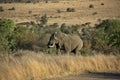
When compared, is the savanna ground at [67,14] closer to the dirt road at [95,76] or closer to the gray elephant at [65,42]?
the gray elephant at [65,42]

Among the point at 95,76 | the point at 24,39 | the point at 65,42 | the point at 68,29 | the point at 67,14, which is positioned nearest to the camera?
the point at 95,76

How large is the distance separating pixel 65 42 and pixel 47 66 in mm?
9413

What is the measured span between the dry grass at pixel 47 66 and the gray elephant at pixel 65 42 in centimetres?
645

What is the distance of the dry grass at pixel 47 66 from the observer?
12.1m

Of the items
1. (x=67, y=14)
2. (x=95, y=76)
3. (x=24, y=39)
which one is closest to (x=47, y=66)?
(x=95, y=76)

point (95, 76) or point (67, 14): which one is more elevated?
point (95, 76)

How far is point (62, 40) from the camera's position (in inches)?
902

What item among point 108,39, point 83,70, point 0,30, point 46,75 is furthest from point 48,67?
point 0,30

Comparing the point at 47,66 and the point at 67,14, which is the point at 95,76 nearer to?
the point at 47,66

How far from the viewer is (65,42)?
2319 cm

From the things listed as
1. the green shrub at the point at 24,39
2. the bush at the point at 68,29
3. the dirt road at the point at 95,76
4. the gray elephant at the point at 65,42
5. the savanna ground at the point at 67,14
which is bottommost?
the savanna ground at the point at 67,14

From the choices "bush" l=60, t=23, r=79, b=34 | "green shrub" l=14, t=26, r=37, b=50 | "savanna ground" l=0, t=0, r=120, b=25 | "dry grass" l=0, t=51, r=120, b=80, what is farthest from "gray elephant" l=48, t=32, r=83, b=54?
"savanna ground" l=0, t=0, r=120, b=25

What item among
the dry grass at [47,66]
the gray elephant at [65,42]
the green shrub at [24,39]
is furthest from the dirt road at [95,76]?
the green shrub at [24,39]

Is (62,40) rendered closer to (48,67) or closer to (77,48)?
(77,48)
